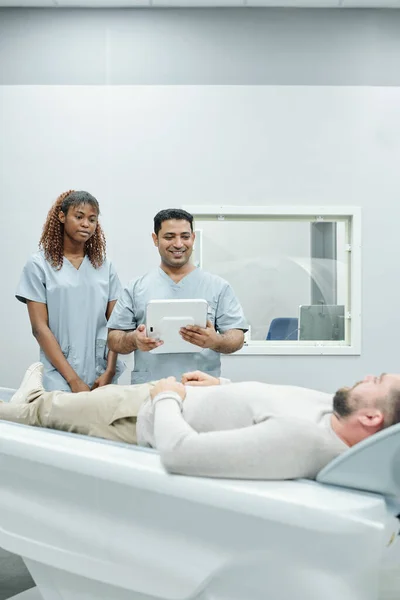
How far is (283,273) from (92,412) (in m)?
1.98

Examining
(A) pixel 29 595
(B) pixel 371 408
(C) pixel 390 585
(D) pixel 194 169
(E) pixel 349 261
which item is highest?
(D) pixel 194 169

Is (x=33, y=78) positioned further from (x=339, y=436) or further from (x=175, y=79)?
(x=339, y=436)

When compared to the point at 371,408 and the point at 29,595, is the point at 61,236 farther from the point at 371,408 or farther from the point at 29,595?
the point at 371,408

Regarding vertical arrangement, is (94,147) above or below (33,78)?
below

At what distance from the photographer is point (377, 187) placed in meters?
3.47

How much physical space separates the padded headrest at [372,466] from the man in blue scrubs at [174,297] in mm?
1118

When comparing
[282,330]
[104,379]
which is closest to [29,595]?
[104,379]

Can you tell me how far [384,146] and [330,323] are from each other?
98 cm

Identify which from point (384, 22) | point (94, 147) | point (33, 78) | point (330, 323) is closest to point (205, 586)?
point (330, 323)

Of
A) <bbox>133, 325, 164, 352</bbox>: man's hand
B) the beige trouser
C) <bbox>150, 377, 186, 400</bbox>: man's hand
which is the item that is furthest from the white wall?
<bbox>150, 377, 186, 400</bbox>: man's hand

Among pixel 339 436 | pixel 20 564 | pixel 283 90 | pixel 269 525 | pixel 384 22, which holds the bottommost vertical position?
pixel 20 564

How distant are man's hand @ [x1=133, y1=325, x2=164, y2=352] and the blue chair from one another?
4.38 feet

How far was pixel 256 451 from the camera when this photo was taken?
1.19m

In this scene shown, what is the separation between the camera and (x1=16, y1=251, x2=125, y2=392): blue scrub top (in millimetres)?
2486
